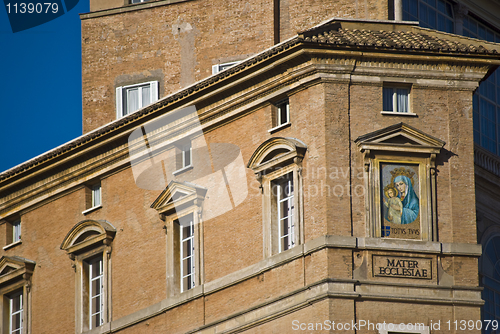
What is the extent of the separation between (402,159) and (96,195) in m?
11.2

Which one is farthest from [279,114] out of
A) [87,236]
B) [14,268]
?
[14,268]

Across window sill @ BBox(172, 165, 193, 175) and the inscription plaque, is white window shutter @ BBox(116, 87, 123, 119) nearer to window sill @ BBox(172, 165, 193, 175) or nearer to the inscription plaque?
window sill @ BBox(172, 165, 193, 175)

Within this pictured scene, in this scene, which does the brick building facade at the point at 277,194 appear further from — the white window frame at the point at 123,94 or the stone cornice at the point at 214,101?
the white window frame at the point at 123,94

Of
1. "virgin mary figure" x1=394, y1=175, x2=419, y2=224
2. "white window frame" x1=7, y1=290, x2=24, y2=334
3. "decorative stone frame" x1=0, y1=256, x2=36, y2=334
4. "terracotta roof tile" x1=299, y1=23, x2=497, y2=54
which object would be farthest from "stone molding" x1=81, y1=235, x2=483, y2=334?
"white window frame" x1=7, y1=290, x2=24, y2=334

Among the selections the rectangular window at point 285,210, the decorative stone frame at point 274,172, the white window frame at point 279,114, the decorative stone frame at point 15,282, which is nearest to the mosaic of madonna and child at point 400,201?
the decorative stone frame at point 274,172

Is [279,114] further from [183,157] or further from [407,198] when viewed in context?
[407,198]

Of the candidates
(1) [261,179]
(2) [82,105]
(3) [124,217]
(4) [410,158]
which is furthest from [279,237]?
(2) [82,105]

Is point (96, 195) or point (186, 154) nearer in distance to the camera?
point (186, 154)

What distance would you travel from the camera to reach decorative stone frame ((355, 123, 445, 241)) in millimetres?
34031

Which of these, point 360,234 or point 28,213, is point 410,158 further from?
point 28,213

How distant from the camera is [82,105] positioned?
45750mm

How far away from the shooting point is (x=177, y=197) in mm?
38344

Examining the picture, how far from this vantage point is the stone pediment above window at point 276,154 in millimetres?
34781

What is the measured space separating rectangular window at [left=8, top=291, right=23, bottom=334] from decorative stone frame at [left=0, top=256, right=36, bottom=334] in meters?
0.13
